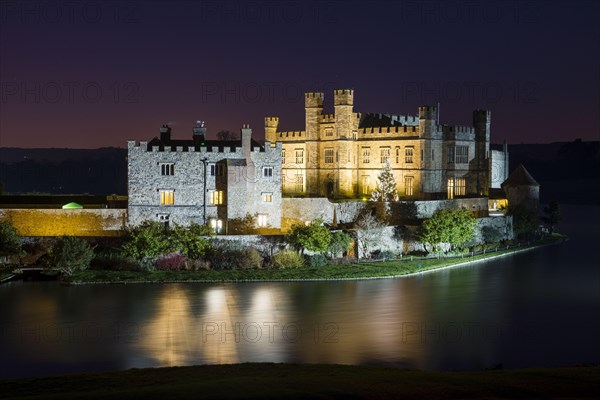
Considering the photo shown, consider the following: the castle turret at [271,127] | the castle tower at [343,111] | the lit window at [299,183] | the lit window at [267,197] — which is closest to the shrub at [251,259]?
the lit window at [267,197]

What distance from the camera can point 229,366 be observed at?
2203 centimetres

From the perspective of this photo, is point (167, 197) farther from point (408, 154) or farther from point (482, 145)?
point (482, 145)

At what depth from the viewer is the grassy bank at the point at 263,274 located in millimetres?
36656

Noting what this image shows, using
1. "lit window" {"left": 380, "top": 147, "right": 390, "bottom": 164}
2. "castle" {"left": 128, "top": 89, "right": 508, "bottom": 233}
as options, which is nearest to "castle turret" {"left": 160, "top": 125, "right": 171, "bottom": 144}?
"castle" {"left": 128, "top": 89, "right": 508, "bottom": 233}

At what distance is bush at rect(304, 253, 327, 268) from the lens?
40094mm

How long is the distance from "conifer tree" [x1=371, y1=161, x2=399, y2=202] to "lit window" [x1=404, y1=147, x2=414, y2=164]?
129 centimetres

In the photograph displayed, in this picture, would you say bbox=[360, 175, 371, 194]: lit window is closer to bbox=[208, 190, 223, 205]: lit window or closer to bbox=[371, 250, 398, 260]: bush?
bbox=[371, 250, 398, 260]: bush

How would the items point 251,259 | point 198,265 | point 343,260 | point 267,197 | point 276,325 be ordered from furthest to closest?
point 267,197, point 343,260, point 251,259, point 198,265, point 276,325

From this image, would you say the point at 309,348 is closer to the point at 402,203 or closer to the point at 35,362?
the point at 35,362

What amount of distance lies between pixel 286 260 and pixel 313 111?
1770 cm

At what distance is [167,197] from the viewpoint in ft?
135

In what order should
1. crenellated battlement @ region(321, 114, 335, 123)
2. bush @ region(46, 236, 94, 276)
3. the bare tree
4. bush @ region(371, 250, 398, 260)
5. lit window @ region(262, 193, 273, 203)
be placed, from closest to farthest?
bush @ region(46, 236, 94, 276) < lit window @ region(262, 193, 273, 203) < the bare tree < bush @ region(371, 250, 398, 260) < crenellated battlement @ region(321, 114, 335, 123)

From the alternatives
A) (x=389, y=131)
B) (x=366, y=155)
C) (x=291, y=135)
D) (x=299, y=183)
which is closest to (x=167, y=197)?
(x=299, y=183)

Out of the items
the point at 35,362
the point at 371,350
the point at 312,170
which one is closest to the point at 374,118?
the point at 312,170
